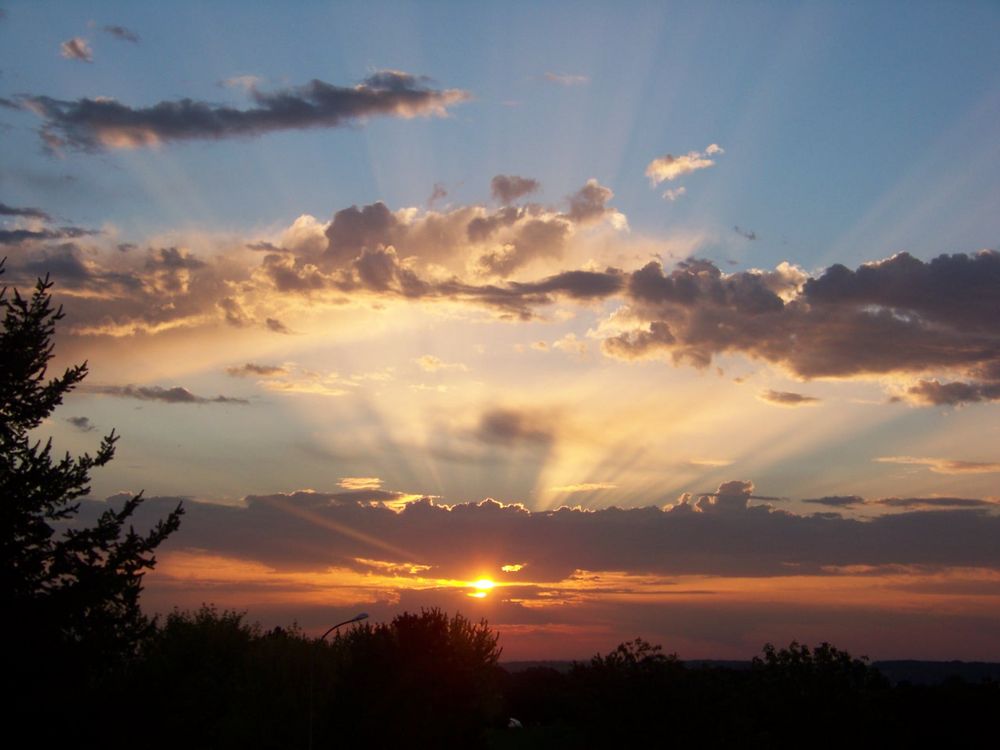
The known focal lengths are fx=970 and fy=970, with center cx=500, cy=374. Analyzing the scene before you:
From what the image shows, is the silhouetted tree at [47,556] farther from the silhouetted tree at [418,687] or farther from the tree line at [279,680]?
the silhouetted tree at [418,687]

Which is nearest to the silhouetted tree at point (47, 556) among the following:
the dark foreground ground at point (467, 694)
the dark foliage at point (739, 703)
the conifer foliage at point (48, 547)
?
the conifer foliage at point (48, 547)

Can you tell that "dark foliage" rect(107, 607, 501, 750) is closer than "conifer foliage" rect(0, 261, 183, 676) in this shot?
No

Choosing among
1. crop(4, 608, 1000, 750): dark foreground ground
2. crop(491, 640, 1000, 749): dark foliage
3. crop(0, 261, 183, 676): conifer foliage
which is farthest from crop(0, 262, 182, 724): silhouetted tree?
crop(491, 640, 1000, 749): dark foliage

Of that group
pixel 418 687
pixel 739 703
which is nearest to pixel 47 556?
pixel 418 687

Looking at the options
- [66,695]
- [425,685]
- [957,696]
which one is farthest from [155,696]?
[957,696]

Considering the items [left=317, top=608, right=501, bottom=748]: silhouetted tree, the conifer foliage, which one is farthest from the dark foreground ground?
the conifer foliage

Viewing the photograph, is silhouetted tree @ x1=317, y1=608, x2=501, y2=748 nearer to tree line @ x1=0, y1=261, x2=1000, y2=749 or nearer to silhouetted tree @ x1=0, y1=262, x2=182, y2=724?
tree line @ x1=0, y1=261, x2=1000, y2=749

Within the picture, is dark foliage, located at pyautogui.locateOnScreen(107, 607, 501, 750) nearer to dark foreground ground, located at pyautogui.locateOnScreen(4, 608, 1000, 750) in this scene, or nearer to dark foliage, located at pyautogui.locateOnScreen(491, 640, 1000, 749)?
dark foreground ground, located at pyautogui.locateOnScreen(4, 608, 1000, 750)

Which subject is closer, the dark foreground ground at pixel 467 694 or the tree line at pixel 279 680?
the tree line at pixel 279 680

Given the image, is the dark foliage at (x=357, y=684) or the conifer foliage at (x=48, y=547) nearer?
the conifer foliage at (x=48, y=547)

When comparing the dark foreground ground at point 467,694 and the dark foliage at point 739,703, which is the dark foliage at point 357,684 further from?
the dark foliage at point 739,703

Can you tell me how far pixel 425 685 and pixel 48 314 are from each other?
37.0 m

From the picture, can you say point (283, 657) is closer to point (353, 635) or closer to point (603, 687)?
point (353, 635)

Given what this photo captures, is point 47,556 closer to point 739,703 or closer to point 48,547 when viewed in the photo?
point 48,547
